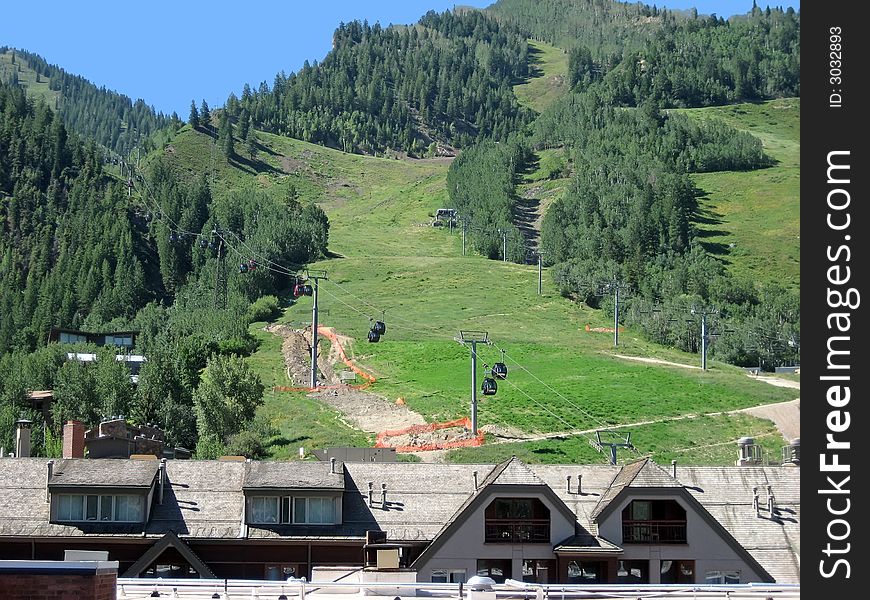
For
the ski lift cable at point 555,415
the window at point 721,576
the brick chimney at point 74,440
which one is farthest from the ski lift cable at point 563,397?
the window at point 721,576

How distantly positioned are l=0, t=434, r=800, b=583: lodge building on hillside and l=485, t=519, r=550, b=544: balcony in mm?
45

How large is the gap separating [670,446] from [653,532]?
56.7 m

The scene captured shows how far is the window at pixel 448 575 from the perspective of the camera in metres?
46.7

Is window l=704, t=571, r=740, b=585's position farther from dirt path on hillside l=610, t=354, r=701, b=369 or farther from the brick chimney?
dirt path on hillside l=610, t=354, r=701, b=369

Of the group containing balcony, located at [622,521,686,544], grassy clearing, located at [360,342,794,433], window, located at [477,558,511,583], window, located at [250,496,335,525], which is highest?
grassy clearing, located at [360,342,794,433]

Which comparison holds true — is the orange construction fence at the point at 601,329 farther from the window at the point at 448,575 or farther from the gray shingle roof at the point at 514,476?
the window at the point at 448,575

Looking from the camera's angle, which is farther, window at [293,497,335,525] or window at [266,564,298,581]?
window at [293,497,335,525]

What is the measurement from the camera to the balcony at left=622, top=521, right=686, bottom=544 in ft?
160

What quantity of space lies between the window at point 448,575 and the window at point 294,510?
476 centimetres

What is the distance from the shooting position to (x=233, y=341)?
14662 centimetres

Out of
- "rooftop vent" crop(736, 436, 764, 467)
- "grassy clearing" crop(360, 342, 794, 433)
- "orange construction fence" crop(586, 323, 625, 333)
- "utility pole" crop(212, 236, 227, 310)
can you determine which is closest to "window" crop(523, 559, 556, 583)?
"rooftop vent" crop(736, 436, 764, 467)
